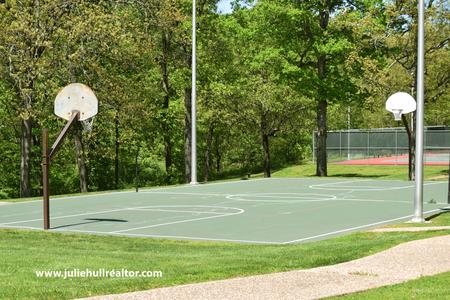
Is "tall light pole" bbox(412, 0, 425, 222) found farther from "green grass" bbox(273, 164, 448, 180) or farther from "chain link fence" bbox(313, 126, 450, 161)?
"chain link fence" bbox(313, 126, 450, 161)

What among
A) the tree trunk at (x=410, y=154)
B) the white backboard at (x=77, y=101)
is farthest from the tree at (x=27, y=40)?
the tree trunk at (x=410, y=154)

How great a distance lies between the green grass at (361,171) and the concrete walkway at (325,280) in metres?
33.1

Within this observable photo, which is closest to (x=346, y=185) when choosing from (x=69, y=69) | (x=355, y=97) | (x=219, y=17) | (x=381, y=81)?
(x=381, y=81)

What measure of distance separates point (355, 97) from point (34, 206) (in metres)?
23.7

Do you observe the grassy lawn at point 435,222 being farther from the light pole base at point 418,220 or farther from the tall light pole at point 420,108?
the tall light pole at point 420,108

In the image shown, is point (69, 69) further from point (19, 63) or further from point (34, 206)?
point (34, 206)

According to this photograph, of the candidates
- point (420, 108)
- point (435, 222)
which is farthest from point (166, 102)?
point (435, 222)

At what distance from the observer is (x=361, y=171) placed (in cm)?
5269

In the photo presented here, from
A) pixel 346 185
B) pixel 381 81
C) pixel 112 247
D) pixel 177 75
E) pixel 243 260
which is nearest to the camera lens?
pixel 243 260

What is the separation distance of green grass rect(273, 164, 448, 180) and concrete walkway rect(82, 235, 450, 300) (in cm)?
3309

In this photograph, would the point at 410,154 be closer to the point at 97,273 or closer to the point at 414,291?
the point at 97,273

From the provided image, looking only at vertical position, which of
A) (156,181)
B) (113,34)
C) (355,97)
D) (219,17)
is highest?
(219,17)

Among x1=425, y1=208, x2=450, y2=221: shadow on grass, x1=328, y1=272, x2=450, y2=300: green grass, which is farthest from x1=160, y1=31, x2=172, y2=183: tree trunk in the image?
x1=328, y1=272, x2=450, y2=300: green grass

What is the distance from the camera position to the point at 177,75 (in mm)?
49312
